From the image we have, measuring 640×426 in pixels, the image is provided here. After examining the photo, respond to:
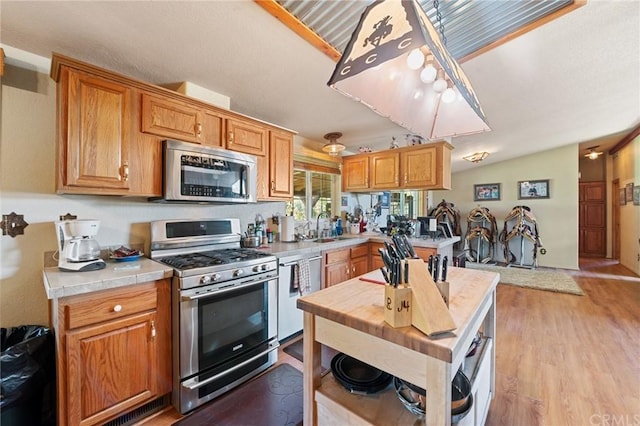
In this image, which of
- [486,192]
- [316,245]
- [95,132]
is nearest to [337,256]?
[316,245]

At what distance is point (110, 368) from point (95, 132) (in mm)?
1388

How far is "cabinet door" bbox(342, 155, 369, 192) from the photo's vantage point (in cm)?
388

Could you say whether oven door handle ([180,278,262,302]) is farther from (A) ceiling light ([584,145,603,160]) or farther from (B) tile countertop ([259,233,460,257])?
(A) ceiling light ([584,145,603,160])

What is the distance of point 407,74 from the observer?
1.47 metres

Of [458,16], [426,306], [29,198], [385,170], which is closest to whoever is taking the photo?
[426,306]

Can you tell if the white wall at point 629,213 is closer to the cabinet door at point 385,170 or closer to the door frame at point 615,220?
the door frame at point 615,220

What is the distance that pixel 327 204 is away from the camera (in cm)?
402

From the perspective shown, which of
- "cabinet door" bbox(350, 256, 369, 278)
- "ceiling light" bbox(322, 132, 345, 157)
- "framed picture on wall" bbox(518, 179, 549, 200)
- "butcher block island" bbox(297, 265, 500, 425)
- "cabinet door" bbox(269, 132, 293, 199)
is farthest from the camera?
"framed picture on wall" bbox(518, 179, 549, 200)

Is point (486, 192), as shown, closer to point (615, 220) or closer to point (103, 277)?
point (615, 220)

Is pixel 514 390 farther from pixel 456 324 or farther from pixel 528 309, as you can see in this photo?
pixel 528 309

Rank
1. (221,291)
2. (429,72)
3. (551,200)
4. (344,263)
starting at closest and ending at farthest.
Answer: (429,72)
(221,291)
(344,263)
(551,200)

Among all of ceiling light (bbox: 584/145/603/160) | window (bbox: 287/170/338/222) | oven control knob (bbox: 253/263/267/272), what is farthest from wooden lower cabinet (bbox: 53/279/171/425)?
ceiling light (bbox: 584/145/603/160)

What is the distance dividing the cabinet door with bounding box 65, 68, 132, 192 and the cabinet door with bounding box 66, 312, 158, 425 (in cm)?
87

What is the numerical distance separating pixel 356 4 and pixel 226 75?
3.54 feet
